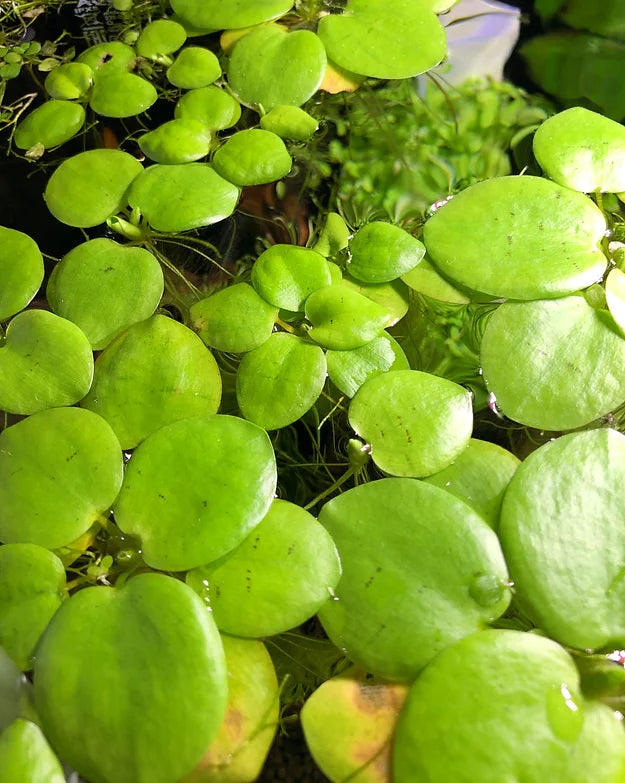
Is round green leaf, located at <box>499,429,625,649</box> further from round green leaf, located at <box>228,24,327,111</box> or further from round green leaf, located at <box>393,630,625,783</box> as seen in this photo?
round green leaf, located at <box>228,24,327,111</box>

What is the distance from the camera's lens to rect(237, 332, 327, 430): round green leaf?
1.12 metres

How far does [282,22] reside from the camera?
162 centimetres

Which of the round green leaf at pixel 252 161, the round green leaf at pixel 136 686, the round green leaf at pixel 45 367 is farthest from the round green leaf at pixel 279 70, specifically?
the round green leaf at pixel 136 686

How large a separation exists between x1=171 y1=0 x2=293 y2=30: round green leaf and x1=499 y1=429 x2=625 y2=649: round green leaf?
1241 mm

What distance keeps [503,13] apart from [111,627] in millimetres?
1703

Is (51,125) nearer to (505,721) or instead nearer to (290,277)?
(290,277)

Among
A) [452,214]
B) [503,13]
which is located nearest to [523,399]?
[452,214]

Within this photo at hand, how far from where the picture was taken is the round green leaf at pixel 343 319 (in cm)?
115

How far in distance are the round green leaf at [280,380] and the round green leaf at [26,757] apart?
564 mm

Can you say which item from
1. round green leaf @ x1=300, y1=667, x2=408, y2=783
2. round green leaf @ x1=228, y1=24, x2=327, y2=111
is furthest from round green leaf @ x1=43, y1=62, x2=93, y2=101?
round green leaf @ x1=300, y1=667, x2=408, y2=783

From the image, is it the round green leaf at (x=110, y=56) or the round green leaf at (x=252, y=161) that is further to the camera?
the round green leaf at (x=110, y=56)

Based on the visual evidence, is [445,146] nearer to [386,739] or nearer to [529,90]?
[529,90]

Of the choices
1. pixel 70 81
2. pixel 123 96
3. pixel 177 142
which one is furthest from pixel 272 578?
pixel 70 81

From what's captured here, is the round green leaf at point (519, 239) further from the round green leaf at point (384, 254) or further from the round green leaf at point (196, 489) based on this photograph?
the round green leaf at point (196, 489)
